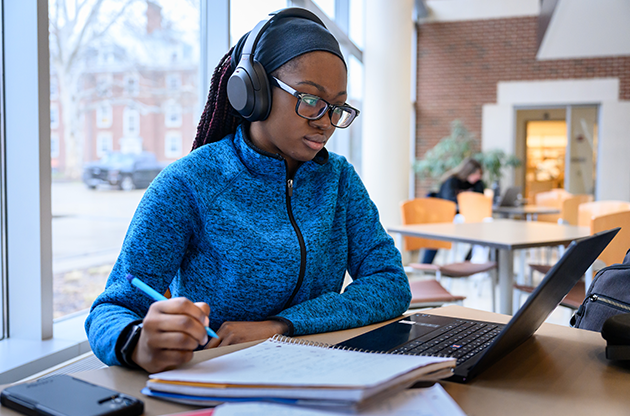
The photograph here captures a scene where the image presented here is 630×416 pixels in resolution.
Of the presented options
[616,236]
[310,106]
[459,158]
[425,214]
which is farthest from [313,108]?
[459,158]

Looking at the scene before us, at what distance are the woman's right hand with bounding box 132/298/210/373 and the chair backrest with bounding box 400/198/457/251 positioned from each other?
2.92 meters

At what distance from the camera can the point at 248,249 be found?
984 millimetres

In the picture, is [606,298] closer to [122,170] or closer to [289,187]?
[289,187]

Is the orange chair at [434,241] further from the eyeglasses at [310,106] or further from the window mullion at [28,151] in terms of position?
the eyeglasses at [310,106]

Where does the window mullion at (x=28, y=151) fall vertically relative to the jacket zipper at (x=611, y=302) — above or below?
above

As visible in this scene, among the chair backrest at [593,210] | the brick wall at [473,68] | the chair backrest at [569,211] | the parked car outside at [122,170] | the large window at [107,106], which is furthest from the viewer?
the brick wall at [473,68]

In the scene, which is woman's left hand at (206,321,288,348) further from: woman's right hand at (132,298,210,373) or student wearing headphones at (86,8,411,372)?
woman's right hand at (132,298,210,373)

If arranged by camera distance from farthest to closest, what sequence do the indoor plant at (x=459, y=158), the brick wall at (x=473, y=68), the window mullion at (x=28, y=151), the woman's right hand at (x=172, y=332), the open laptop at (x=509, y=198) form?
1. the brick wall at (x=473, y=68)
2. the indoor plant at (x=459, y=158)
3. the open laptop at (x=509, y=198)
4. the window mullion at (x=28, y=151)
5. the woman's right hand at (x=172, y=332)

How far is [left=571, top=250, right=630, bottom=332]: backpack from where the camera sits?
968 mm

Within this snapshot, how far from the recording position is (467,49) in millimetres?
8406

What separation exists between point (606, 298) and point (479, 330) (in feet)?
1.01

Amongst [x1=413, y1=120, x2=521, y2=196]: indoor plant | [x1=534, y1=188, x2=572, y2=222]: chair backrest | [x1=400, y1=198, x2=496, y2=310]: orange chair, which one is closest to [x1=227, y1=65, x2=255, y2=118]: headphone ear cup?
[x1=400, y1=198, x2=496, y2=310]: orange chair

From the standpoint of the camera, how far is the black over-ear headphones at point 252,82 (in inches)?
39.4

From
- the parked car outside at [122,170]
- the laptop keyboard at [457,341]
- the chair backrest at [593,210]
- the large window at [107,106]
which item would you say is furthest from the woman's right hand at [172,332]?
the chair backrest at [593,210]
